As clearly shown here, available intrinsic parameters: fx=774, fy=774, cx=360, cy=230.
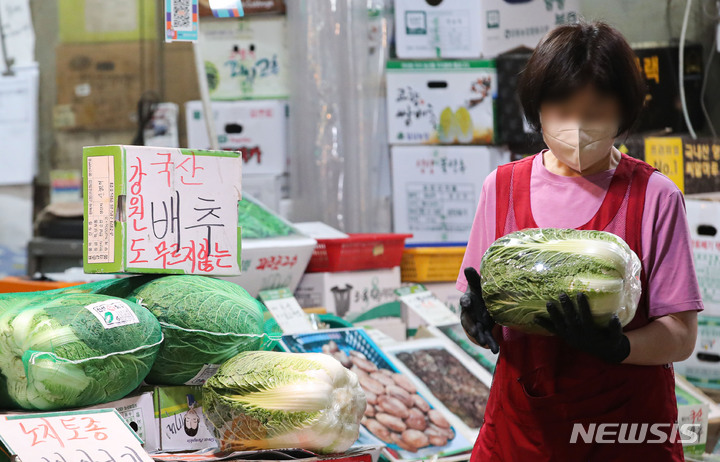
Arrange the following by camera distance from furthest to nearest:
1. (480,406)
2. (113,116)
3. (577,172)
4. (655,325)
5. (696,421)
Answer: (113,116)
(696,421)
(480,406)
(577,172)
(655,325)

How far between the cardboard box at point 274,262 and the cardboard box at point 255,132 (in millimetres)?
1394

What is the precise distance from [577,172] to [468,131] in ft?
10.1

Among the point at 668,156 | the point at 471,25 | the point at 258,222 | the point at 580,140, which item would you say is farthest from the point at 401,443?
the point at 471,25

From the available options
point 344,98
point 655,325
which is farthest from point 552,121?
point 344,98

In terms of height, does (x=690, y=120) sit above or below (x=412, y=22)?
below

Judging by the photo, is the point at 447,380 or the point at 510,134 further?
the point at 510,134

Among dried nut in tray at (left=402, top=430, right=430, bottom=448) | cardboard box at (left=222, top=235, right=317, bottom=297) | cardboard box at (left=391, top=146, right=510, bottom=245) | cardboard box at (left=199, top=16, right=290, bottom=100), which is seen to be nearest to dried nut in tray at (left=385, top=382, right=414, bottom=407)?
dried nut in tray at (left=402, top=430, right=430, bottom=448)

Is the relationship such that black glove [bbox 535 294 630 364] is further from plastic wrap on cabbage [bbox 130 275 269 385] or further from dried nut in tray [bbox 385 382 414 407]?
dried nut in tray [bbox 385 382 414 407]

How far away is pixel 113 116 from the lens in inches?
215

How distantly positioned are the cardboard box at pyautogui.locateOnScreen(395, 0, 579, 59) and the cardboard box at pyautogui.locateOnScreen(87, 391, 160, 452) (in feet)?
11.0

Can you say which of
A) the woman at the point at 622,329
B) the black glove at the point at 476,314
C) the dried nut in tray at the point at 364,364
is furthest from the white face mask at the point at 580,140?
the dried nut in tray at the point at 364,364

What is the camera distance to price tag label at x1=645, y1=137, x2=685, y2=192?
14.2 feet

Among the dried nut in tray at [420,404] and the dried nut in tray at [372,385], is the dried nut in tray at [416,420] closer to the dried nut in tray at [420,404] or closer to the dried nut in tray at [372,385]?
the dried nut in tray at [420,404]

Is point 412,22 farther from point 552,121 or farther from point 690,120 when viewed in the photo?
point 552,121
